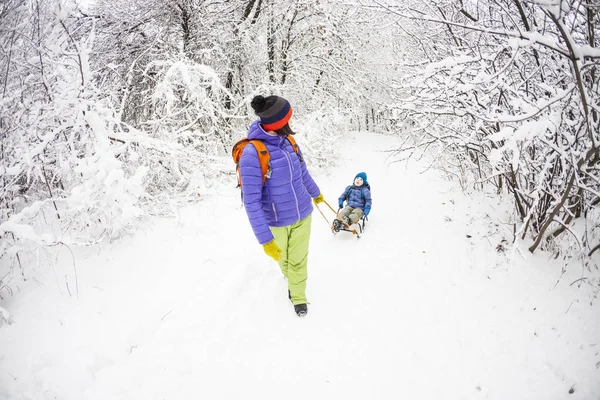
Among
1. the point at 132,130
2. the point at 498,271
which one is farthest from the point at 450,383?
the point at 132,130

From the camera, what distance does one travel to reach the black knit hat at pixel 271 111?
2299mm

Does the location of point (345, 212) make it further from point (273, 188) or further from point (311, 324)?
point (273, 188)

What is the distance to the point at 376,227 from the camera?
15.8ft

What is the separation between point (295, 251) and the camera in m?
2.81

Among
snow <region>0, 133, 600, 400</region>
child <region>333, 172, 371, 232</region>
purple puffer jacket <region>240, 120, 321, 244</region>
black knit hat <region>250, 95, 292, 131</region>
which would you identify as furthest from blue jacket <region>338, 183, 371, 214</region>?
black knit hat <region>250, 95, 292, 131</region>

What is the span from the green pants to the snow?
330mm

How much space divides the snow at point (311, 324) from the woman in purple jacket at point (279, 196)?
23.6 inches

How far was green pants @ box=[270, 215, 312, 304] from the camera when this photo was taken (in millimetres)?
2736

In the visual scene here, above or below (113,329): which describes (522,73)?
above

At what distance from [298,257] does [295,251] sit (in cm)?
7

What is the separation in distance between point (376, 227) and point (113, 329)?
3.86 m

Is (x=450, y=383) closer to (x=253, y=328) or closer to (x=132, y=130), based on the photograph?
(x=253, y=328)

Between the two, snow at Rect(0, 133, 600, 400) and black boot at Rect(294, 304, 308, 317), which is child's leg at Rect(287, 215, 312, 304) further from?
snow at Rect(0, 133, 600, 400)

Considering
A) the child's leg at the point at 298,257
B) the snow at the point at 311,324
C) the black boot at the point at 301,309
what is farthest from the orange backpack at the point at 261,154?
the snow at the point at 311,324
